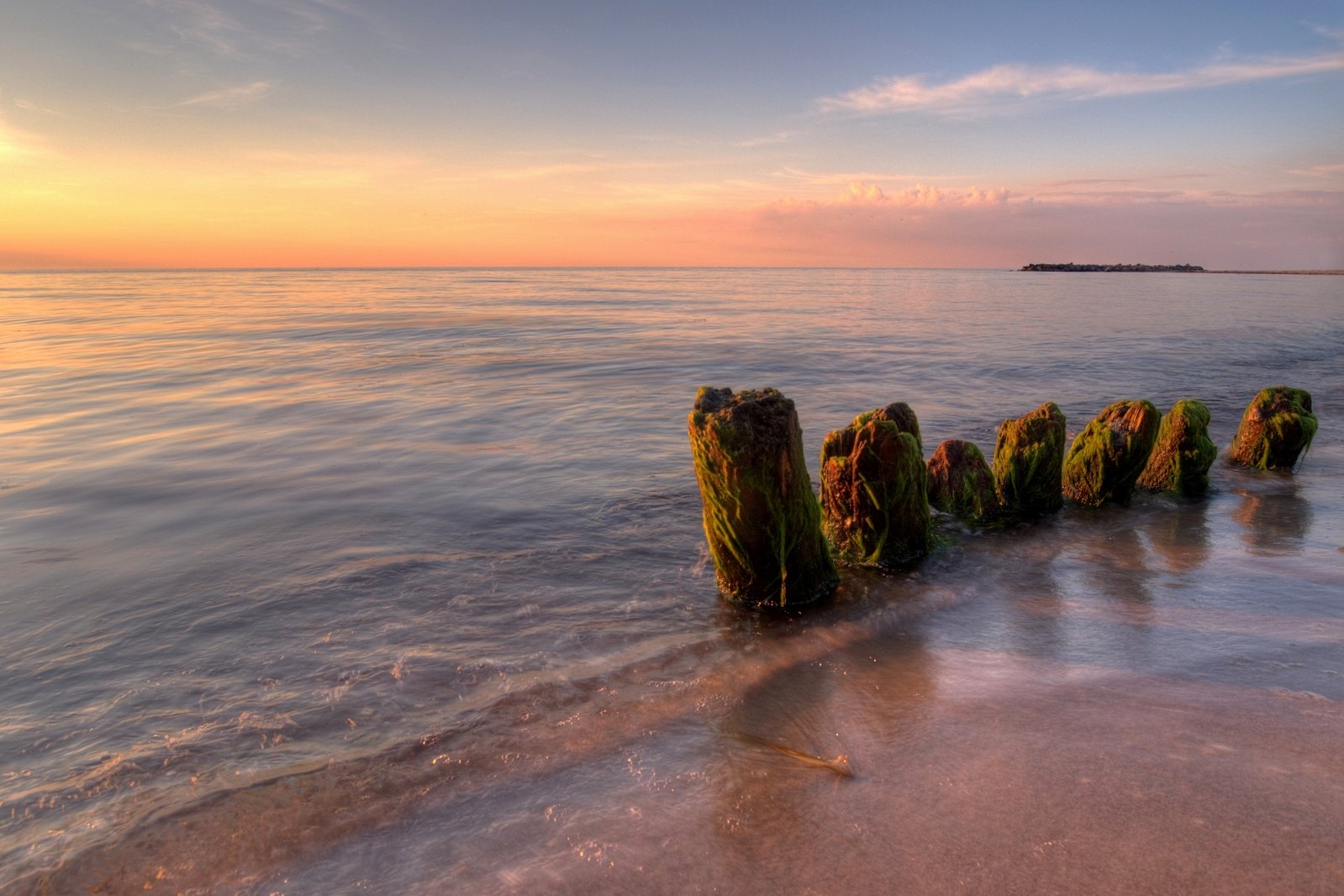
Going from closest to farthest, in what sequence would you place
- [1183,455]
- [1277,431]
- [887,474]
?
[887,474], [1183,455], [1277,431]

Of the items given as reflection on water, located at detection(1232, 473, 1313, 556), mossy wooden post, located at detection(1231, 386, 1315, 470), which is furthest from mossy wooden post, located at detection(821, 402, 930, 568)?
mossy wooden post, located at detection(1231, 386, 1315, 470)

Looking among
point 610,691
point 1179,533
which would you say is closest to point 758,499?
point 610,691

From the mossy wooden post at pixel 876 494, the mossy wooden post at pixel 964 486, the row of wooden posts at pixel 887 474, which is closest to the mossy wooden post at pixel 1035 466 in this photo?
the row of wooden posts at pixel 887 474

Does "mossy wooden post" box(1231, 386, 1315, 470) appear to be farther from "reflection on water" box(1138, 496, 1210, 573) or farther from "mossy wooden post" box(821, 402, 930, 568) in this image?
"mossy wooden post" box(821, 402, 930, 568)

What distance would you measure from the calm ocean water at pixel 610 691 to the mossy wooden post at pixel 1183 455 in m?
0.36

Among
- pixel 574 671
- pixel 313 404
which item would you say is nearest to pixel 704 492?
pixel 574 671

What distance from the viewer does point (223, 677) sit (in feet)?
12.6

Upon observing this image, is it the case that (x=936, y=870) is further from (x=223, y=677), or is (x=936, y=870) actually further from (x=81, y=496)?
(x=81, y=496)

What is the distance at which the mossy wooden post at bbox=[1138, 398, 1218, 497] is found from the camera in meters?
6.51

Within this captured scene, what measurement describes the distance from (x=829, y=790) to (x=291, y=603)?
3.68 m

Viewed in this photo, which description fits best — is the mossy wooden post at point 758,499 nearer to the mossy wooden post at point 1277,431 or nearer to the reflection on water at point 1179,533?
the reflection on water at point 1179,533

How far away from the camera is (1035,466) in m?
6.02

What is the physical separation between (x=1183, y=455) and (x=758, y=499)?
4.61 metres

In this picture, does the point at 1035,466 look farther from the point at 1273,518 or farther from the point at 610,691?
the point at 610,691
